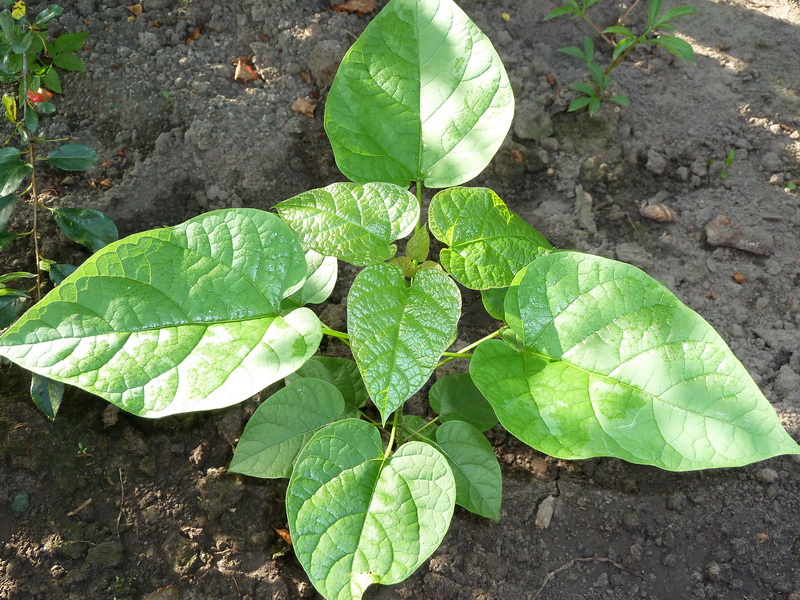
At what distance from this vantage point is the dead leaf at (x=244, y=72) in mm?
1987

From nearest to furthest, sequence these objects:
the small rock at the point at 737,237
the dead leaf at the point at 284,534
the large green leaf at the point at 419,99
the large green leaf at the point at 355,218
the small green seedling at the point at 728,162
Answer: the large green leaf at the point at 355,218, the large green leaf at the point at 419,99, the dead leaf at the point at 284,534, the small rock at the point at 737,237, the small green seedling at the point at 728,162

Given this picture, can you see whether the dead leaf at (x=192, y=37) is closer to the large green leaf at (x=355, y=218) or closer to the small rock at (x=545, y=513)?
the large green leaf at (x=355, y=218)

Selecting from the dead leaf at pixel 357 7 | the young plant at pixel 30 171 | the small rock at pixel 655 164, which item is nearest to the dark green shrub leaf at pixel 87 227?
the young plant at pixel 30 171

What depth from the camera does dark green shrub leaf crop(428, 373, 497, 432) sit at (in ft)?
4.63

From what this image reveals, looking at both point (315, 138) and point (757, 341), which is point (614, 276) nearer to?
point (757, 341)

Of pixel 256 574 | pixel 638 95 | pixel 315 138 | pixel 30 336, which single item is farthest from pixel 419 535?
pixel 638 95

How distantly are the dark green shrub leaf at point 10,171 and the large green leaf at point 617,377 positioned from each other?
1171 mm

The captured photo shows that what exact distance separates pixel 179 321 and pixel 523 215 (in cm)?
118

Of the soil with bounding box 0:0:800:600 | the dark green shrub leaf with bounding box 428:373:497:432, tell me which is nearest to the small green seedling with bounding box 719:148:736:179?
the soil with bounding box 0:0:800:600

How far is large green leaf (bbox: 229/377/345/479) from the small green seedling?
4.92 ft

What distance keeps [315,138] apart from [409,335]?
1.08 meters

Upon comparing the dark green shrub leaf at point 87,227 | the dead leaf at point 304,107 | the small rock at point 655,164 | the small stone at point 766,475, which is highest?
the small rock at point 655,164

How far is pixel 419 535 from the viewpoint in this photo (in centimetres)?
107

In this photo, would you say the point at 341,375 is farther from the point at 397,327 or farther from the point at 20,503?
the point at 20,503
